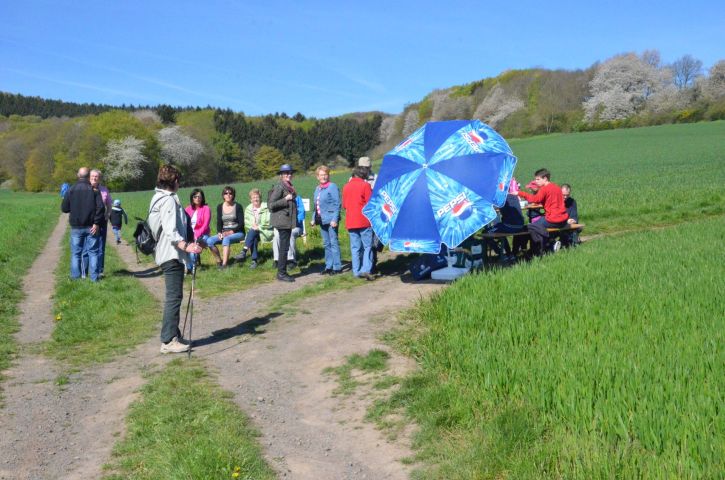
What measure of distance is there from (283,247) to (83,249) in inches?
146

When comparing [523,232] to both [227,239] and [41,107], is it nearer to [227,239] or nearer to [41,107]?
[227,239]

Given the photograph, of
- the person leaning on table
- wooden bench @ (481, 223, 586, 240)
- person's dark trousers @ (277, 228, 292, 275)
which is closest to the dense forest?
wooden bench @ (481, 223, 586, 240)

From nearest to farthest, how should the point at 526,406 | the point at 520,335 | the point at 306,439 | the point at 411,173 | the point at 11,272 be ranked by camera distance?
the point at 526,406
the point at 306,439
the point at 520,335
the point at 411,173
the point at 11,272

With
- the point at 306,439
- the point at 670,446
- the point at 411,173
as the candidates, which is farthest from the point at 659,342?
the point at 411,173

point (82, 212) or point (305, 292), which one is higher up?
point (82, 212)

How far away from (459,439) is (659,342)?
5.76ft

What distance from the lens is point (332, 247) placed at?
456 inches

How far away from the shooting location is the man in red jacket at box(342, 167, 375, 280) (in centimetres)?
1065

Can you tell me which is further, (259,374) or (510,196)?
(510,196)

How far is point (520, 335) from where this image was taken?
17.9ft

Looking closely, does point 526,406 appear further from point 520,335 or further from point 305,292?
point 305,292

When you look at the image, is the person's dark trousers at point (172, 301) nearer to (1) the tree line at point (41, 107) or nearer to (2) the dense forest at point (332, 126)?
(2) the dense forest at point (332, 126)

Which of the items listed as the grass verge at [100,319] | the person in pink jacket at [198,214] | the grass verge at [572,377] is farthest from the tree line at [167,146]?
the grass verge at [572,377]

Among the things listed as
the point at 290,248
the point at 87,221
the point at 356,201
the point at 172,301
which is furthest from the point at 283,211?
the point at 172,301
